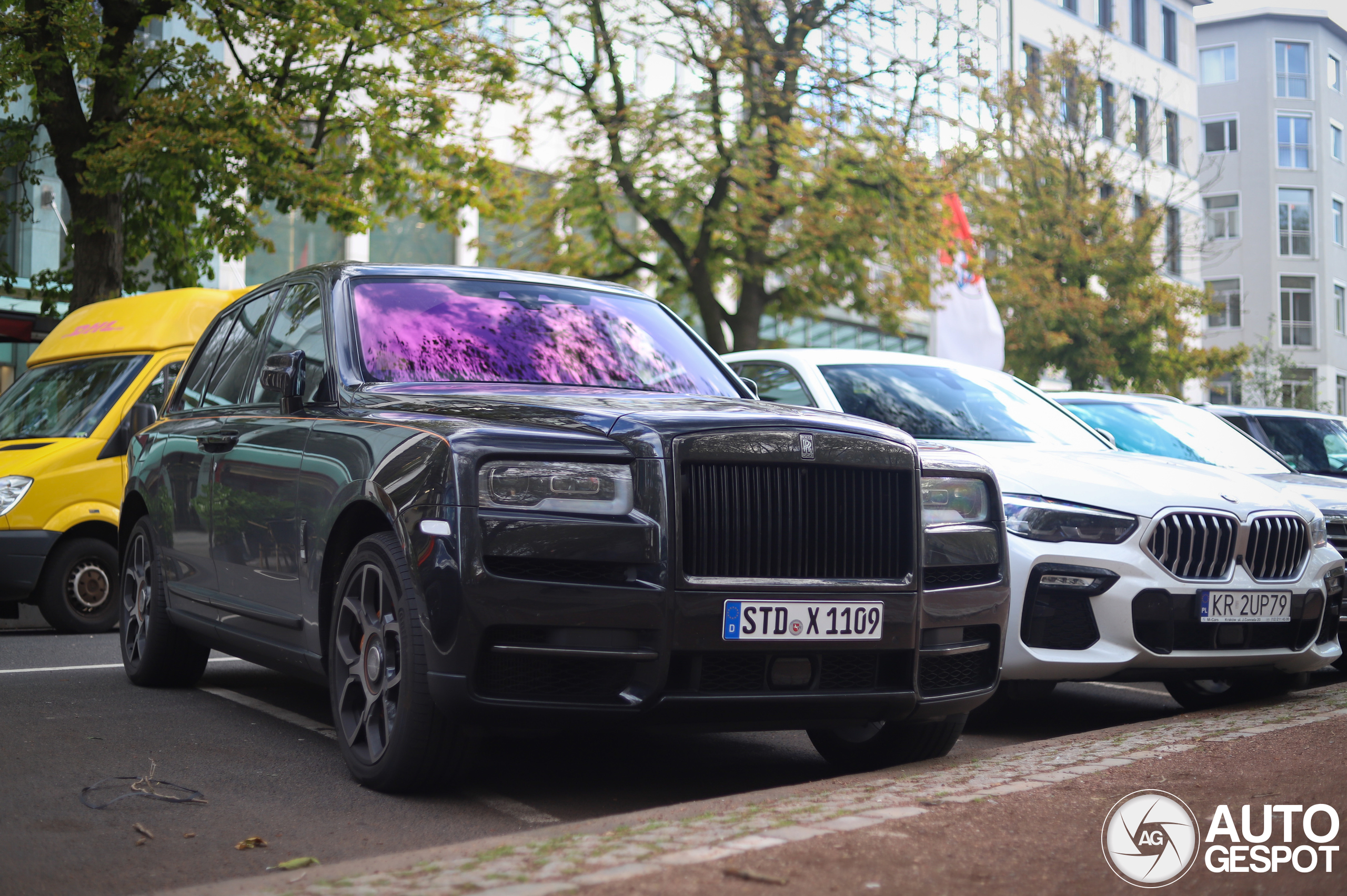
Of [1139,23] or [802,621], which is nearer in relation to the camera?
[802,621]

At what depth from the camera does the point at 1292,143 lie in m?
65.6

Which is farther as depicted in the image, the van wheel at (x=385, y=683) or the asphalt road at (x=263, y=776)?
the van wheel at (x=385, y=683)

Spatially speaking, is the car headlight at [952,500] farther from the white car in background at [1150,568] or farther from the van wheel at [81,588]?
the van wheel at [81,588]

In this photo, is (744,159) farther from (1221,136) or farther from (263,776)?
(1221,136)

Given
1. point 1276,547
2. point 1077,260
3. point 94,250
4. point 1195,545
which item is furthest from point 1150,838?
point 1077,260

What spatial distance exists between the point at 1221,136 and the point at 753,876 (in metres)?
68.0

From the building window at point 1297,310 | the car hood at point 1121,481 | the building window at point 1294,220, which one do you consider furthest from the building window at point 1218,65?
the car hood at point 1121,481

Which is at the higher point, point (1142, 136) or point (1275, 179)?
point (1275, 179)

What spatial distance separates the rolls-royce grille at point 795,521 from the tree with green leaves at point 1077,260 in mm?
25790

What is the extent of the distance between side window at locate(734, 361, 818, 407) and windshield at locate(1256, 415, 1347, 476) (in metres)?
5.93

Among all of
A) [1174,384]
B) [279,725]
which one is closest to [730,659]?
[279,725]

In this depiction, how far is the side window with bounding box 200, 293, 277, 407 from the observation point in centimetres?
703

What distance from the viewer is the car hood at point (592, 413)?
15.8 ft

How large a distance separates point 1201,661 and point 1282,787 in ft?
6.61
